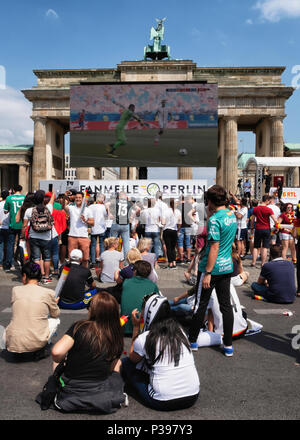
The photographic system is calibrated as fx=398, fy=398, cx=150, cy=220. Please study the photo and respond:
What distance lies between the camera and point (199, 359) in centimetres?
471

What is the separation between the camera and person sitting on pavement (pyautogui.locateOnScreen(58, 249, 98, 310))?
6.67m

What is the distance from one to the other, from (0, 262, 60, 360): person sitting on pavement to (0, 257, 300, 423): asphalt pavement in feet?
0.61

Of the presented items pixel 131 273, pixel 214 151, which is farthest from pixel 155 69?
pixel 131 273

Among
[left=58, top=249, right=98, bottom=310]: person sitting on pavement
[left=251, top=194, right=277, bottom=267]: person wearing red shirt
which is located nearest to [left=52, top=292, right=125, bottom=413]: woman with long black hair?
[left=58, top=249, right=98, bottom=310]: person sitting on pavement

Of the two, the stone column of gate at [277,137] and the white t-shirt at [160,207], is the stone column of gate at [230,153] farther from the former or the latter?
the white t-shirt at [160,207]

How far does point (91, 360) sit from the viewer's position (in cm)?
342

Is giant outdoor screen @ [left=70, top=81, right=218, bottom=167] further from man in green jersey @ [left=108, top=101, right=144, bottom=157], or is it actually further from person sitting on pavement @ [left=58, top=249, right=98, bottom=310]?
person sitting on pavement @ [left=58, top=249, right=98, bottom=310]

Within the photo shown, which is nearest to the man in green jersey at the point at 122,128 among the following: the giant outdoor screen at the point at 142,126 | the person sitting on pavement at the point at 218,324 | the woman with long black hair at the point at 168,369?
the giant outdoor screen at the point at 142,126

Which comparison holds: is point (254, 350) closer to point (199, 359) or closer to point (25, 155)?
point (199, 359)

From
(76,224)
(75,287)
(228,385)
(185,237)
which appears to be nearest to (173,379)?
(228,385)

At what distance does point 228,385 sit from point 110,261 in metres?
4.65

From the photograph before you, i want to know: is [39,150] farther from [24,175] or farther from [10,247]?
[10,247]

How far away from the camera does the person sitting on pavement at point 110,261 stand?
8297 millimetres

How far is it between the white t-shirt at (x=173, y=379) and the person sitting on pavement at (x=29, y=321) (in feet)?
5.63
